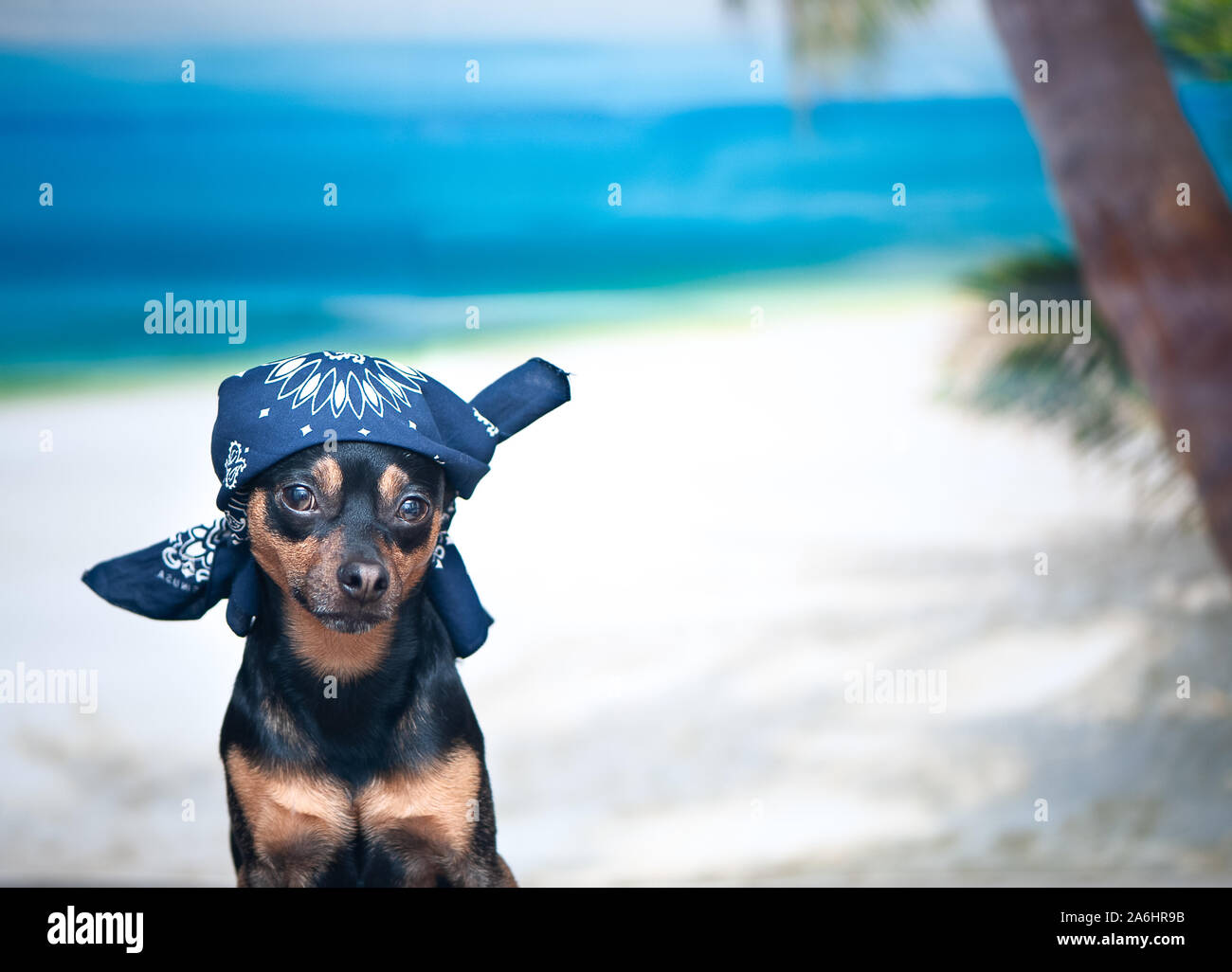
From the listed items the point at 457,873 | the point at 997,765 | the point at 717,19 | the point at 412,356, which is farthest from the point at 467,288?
the point at 997,765

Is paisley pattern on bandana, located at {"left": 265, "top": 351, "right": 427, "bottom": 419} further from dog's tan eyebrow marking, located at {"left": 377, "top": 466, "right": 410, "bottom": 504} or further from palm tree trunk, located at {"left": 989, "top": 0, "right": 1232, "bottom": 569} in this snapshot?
palm tree trunk, located at {"left": 989, "top": 0, "right": 1232, "bottom": 569}

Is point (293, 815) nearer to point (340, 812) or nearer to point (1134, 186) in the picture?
point (340, 812)

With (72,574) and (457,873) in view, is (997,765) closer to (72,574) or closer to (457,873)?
(457,873)

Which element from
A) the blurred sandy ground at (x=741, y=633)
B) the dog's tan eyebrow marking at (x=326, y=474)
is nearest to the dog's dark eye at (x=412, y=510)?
the dog's tan eyebrow marking at (x=326, y=474)

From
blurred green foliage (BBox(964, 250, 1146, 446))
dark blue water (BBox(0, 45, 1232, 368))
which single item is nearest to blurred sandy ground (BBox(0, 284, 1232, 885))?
blurred green foliage (BBox(964, 250, 1146, 446))

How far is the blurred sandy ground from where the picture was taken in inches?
109

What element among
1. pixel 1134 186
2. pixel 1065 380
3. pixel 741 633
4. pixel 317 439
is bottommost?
pixel 741 633

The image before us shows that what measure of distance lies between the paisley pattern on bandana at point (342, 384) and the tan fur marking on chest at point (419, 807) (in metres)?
0.66

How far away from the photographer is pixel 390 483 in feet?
6.50

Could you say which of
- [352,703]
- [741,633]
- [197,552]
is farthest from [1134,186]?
[197,552]

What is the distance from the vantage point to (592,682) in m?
2.86

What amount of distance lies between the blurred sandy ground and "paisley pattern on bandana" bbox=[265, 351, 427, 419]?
0.75 m

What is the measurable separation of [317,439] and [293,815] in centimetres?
67
